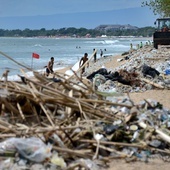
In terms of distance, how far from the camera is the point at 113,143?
5.44m

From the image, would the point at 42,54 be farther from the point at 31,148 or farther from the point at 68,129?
the point at 31,148

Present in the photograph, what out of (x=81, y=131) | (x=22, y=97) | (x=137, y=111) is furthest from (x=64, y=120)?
(x=137, y=111)

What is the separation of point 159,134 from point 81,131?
3.50 feet

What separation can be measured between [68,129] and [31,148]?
1.80 feet

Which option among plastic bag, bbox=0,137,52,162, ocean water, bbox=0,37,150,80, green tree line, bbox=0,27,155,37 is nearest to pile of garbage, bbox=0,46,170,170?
plastic bag, bbox=0,137,52,162

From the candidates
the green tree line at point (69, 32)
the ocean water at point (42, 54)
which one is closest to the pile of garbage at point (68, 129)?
the ocean water at point (42, 54)

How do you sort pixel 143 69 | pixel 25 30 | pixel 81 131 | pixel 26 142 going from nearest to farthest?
pixel 26 142
pixel 81 131
pixel 143 69
pixel 25 30

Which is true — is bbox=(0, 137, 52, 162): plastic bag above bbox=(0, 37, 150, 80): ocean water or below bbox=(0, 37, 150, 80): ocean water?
above

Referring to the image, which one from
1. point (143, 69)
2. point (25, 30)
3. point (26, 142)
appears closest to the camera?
point (26, 142)

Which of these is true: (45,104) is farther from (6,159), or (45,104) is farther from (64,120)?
(6,159)

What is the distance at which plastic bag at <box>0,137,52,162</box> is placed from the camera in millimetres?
5066

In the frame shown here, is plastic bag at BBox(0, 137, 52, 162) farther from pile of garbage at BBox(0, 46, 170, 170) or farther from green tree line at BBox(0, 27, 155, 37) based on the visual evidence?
green tree line at BBox(0, 27, 155, 37)

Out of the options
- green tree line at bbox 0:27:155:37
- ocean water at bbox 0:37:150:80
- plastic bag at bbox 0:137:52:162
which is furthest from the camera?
green tree line at bbox 0:27:155:37

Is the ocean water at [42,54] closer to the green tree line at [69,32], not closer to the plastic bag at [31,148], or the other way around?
the plastic bag at [31,148]
